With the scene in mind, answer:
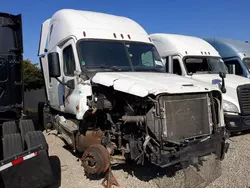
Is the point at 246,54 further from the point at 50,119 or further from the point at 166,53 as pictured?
the point at 50,119

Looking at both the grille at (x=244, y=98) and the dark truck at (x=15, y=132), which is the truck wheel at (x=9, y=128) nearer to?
the dark truck at (x=15, y=132)

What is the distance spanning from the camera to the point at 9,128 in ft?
A: 16.1

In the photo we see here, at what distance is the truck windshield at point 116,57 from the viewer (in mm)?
5504

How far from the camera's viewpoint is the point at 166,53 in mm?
9531

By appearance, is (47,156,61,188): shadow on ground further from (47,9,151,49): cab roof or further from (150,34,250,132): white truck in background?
(150,34,250,132): white truck in background

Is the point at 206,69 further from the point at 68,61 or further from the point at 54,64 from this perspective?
the point at 54,64

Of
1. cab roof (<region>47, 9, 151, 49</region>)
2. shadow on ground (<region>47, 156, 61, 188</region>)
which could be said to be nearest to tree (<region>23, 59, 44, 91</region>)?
cab roof (<region>47, 9, 151, 49</region>)

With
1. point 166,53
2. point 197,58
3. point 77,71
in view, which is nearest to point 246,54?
point 197,58

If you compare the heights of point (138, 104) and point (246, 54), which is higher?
point (246, 54)

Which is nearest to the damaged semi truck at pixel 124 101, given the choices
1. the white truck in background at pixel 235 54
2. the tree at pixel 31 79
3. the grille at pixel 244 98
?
the grille at pixel 244 98

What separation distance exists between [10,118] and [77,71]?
5.59 ft

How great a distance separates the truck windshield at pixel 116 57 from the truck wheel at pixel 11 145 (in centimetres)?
182

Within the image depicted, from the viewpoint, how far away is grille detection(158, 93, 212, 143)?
4.21 m

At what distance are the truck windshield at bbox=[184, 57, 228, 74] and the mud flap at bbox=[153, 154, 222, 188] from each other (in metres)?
4.68
